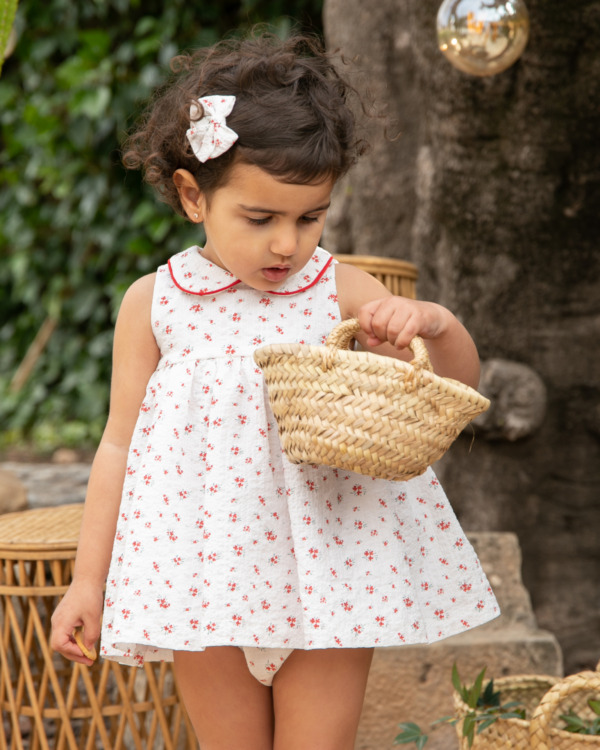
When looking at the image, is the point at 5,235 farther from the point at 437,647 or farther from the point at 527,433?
the point at 437,647

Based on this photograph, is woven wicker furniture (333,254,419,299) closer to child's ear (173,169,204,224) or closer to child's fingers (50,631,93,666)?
child's ear (173,169,204,224)

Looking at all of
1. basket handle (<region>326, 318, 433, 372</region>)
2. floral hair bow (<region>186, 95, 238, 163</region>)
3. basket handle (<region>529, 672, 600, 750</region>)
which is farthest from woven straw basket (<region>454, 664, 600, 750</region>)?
floral hair bow (<region>186, 95, 238, 163</region>)

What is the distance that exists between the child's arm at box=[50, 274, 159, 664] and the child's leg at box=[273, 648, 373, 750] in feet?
1.15

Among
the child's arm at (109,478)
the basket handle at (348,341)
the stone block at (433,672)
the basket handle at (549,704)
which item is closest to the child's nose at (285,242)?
the basket handle at (348,341)

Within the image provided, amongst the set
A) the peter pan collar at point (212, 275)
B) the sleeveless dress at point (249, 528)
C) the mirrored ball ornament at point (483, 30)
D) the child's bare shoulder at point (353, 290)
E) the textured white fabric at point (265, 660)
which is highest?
the mirrored ball ornament at point (483, 30)

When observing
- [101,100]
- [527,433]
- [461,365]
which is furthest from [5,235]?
[461,365]

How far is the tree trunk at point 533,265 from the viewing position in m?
2.72

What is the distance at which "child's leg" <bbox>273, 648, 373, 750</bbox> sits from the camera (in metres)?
1.57

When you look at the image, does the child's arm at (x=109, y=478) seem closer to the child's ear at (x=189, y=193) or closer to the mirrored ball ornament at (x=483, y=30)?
the child's ear at (x=189, y=193)

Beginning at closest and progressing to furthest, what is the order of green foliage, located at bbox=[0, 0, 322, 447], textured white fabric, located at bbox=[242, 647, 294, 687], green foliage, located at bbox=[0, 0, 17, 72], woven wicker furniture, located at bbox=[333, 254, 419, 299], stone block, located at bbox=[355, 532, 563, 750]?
textured white fabric, located at bbox=[242, 647, 294, 687] → green foliage, located at bbox=[0, 0, 17, 72] → stone block, located at bbox=[355, 532, 563, 750] → woven wicker furniture, located at bbox=[333, 254, 419, 299] → green foliage, located at bbox=[0, 0, 322, 447]

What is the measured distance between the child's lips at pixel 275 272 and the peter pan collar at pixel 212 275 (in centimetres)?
6

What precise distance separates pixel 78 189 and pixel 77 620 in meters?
4.04

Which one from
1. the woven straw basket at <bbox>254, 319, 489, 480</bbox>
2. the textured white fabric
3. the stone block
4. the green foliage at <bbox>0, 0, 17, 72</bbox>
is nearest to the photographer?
the woven straw basket at <bbox>254, 319, 489, 480</bbox>

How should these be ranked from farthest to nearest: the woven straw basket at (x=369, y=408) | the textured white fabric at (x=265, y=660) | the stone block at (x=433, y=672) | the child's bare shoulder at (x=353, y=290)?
the stone block at (x=433, y=672), the child's bare shoulder at (x=353, y=290), the textured white fabric at (x=265, y=660), the woven straw basket at (x=369, y=408)
